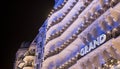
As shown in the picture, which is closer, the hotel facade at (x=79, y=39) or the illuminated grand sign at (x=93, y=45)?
the hotel facade at (x=79, y=39)

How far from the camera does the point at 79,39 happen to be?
486 inches

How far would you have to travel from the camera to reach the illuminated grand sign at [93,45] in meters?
9.64

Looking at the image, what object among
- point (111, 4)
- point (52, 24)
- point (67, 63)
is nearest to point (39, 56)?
point (52, 24)

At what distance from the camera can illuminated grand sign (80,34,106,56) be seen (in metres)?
9.64

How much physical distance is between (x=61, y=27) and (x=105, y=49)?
686cm

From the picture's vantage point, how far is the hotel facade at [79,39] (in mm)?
9102

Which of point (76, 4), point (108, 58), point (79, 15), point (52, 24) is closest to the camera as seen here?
point (108, 58)

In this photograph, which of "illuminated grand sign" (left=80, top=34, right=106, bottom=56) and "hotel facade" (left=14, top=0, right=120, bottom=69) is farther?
"illuminated grand sign" (left=80, top=34, right=106, bottom=56)

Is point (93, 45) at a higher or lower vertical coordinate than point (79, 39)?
lower

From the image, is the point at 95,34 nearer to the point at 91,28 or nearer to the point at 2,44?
the point at 91,28

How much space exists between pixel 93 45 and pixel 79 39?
199 centimetres

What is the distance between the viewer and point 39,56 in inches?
690

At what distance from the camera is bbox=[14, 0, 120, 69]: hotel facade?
910 cm

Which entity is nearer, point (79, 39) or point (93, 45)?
point (93, 45)
